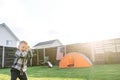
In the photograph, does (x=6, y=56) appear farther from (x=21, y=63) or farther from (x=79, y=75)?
(x=21, y=63)

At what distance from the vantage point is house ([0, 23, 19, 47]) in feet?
92.8

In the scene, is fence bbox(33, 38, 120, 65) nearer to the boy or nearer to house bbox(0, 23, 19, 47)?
the boy

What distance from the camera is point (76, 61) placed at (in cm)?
1383

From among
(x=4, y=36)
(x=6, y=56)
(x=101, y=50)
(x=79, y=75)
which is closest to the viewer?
(x=79, y=75)

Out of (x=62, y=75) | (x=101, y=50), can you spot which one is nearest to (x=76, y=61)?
(x=101, y=50)

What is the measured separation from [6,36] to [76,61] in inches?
710

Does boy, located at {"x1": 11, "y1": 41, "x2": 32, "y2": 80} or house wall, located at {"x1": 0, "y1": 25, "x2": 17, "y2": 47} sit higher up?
house wall, located at {"x1": 0, "y1": 25, "x2": 17, "y2": 47}

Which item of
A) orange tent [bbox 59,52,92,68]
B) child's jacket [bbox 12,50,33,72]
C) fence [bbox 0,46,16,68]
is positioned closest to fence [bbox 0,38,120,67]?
fence [bbox 0,46,16,68]

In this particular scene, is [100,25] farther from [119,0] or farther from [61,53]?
[119,0]

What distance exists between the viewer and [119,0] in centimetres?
1334

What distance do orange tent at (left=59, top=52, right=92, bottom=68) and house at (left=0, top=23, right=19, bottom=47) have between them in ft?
53.6

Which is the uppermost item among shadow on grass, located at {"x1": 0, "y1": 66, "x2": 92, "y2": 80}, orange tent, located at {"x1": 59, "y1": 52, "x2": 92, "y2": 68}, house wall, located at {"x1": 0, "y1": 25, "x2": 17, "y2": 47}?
house wall, located at {"x1": 0, "y1": 25, "x2": 17, "y2": 47}

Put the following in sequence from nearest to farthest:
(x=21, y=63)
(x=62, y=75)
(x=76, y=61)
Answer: (x=21, y=63) → (x=62, y=75) → (x=76, y=61)

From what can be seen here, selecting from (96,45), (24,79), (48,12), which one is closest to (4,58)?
(48,12)
